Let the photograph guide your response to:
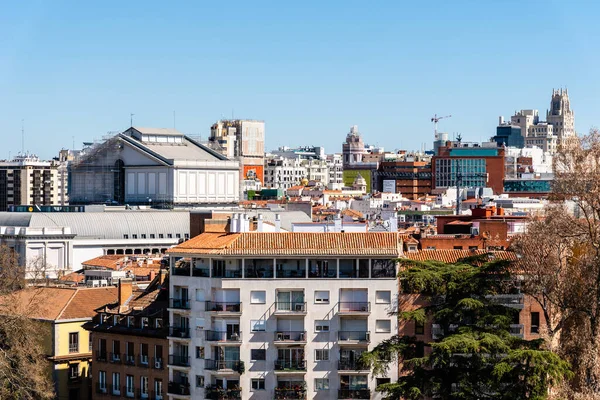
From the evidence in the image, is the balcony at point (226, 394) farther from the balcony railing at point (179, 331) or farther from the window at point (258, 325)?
the balcony railing at point (179, 331)

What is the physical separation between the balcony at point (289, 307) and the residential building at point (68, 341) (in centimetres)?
1469

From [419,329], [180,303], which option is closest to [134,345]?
[180,303]

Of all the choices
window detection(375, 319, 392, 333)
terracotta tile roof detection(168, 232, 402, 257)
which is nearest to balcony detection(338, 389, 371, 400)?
window detection(375, 319, 392, 333)

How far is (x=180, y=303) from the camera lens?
209 feet

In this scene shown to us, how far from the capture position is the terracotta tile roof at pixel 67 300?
7412cm

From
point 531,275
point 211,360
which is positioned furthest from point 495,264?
point 211,360

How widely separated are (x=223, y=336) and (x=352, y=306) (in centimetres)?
503

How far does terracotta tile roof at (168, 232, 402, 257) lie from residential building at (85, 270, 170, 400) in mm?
3772

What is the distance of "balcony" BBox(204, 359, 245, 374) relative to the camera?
6144cm

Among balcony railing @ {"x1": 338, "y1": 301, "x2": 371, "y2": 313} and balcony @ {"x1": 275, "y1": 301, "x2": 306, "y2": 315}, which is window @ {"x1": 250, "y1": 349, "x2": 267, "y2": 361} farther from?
balcony railing @ {"x1": 338, "y1": 301, "x2": 371, "y2": 313}

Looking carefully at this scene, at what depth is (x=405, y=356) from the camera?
57812 millimetres

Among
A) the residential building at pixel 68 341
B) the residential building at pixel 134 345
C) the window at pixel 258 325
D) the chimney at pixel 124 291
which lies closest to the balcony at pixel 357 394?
the window at pixel 258 325

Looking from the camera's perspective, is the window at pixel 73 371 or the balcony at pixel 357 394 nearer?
the balcony at pixel 357 394

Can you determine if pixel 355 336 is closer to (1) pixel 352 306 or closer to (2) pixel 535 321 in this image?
(1) pixel 352 306
